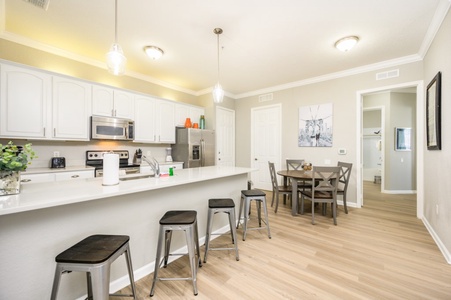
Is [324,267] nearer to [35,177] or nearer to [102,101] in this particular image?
[35,177]

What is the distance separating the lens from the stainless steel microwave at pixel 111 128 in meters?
3.24

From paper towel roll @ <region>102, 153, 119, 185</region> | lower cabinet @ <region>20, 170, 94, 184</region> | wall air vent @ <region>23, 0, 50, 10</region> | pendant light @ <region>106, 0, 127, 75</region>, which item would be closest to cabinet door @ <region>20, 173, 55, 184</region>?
lower cabinet @ <region>20, 170, 94, 184</region>

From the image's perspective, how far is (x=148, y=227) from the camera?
188 cm

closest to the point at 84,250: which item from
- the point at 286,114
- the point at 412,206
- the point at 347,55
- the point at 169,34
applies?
the point at 169,34

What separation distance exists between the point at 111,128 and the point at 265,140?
12.2ft

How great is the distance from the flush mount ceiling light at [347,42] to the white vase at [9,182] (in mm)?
3994

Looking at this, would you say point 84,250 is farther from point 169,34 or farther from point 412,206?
point 412,206

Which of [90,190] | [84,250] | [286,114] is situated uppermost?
[286,114]

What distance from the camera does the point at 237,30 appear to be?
2.62 meters

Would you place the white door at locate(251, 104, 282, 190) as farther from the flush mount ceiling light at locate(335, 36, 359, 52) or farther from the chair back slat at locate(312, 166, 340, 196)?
the flush mount ceiling light at locate(335, 36, 359, 52)

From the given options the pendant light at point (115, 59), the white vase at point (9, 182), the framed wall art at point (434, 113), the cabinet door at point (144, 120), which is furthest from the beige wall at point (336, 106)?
the white vase at point (9, 182)

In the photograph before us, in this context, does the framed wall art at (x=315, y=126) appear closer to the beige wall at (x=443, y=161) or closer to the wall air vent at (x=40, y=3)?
the beige wall at (x=443, y=161)

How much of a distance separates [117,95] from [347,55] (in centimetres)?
430

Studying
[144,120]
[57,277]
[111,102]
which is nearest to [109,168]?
[57,277]
